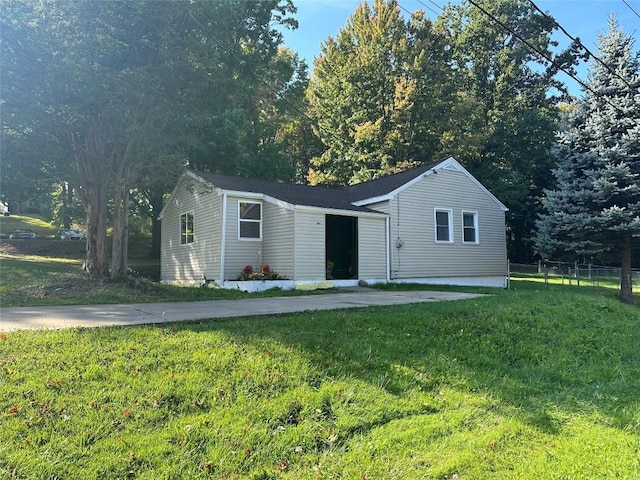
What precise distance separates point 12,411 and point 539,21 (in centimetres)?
3484

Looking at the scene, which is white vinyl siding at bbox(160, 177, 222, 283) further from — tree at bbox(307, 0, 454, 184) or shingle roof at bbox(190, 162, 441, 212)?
tree at bbox(307, 0, 454, 184)

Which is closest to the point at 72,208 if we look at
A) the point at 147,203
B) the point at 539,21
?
the point at 147,203

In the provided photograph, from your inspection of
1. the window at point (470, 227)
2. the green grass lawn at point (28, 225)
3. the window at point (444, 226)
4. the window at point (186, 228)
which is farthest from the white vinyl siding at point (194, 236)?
the green grass lawn at point (28, 225)

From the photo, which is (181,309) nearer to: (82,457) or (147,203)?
(82,457)

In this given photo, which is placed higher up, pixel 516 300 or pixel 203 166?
pixel 203 166

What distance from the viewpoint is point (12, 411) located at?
345cm

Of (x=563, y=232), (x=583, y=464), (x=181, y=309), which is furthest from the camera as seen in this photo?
(x=563, y=232)

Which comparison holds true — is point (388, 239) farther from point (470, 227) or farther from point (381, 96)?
point (381, 96)

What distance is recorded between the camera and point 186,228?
55.1 ft


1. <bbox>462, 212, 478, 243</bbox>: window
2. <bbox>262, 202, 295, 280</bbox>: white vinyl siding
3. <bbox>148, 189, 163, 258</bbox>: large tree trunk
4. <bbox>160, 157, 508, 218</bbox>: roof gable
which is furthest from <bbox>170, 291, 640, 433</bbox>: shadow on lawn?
<bbox>148, 189, 163, 258</bbox>: large tree trunk

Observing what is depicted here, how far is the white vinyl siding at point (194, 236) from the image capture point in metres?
14.4

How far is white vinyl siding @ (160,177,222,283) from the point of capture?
14391 millimetres

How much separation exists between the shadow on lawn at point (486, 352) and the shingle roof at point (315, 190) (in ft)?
23.6

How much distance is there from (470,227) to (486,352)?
506 inches
